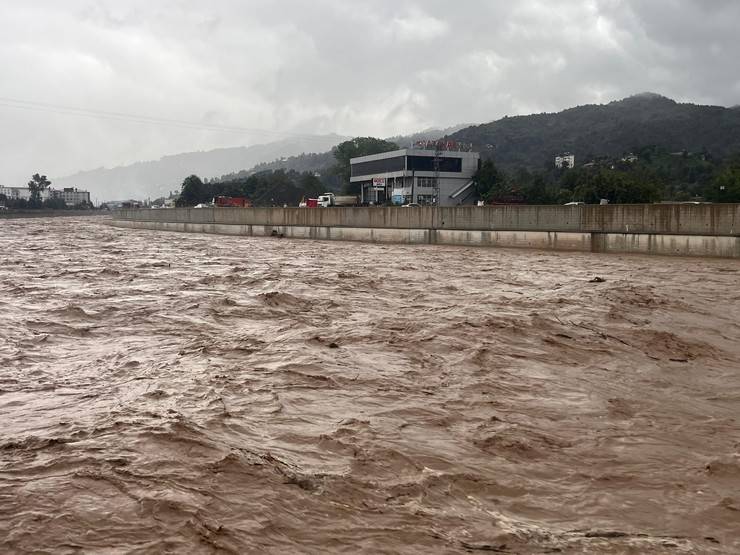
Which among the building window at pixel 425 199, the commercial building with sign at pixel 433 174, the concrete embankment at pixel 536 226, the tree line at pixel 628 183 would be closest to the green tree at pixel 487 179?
the tree line at pixel 628 183

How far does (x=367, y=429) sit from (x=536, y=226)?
2886cm

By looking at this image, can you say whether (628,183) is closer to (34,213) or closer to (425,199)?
(425,199)

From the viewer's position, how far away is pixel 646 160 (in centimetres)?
12850

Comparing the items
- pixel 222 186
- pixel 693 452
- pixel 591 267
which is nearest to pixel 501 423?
pixel 693 452

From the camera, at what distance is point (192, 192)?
139 metres

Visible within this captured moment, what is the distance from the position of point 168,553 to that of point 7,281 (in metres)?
15.9

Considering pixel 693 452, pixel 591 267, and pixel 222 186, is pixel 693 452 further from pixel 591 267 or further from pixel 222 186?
pixel 222 186

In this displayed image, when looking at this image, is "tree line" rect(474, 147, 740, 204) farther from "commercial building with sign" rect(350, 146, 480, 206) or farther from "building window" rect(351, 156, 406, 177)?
"building window" rect(351, 156, 406, 177)

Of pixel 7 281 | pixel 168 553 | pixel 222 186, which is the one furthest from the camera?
pixel 222 186

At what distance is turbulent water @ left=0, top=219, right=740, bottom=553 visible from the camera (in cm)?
404

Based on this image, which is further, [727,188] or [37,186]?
[37,186]

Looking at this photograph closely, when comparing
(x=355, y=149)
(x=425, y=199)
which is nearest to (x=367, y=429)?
(x=425, y=199)

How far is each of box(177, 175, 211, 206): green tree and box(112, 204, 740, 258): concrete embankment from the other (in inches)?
3436

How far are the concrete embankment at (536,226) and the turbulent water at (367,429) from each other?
14936 millimetres
